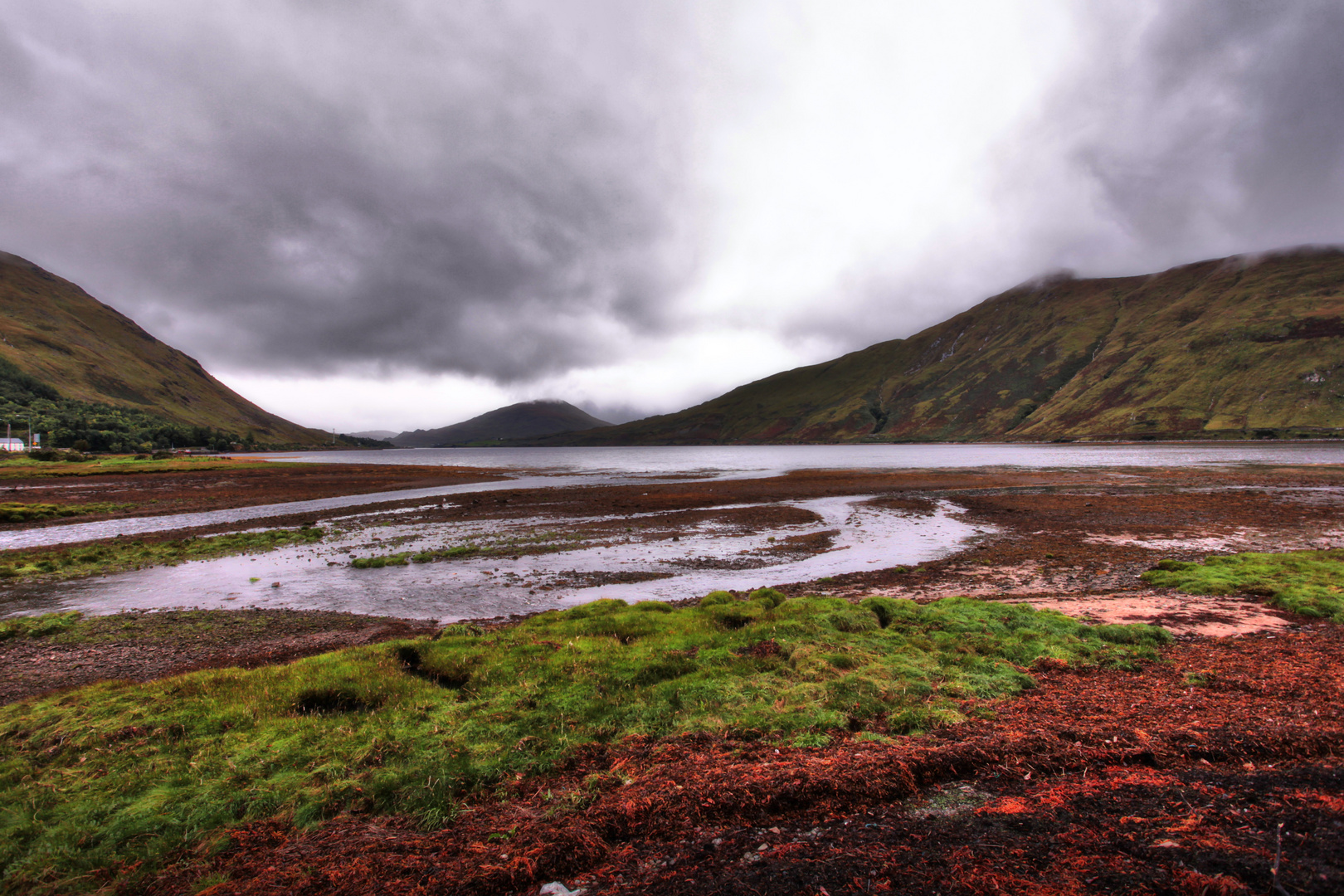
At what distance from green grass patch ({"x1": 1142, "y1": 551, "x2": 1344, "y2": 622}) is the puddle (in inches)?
384

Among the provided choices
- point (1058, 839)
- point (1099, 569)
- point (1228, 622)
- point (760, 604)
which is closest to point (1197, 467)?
point (1099, 569)

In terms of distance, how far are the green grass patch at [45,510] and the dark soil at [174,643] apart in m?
38.8

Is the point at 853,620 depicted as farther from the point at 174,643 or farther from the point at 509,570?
the point at 174,643

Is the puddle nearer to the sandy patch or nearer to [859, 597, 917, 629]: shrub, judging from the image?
[859, 597, 917, 629]: shrub

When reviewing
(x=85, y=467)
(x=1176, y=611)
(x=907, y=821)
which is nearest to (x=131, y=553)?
(x=907, y=821)

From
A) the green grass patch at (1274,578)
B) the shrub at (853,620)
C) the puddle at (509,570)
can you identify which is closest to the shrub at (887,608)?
the shrub at (853,620)

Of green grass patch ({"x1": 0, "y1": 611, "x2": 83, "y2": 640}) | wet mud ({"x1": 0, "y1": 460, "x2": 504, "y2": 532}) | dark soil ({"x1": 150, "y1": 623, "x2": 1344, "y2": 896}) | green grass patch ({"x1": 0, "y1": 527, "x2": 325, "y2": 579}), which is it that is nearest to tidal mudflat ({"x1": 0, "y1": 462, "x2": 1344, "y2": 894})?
dark soil ({"x1": 150, "y1": 623, "x2": 1344, "y2": 896})

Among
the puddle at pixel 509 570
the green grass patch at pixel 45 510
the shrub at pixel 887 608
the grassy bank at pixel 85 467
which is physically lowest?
the puddle at pixel 509 570

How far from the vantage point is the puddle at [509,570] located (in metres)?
21.0

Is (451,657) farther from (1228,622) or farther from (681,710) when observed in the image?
(1228,622)

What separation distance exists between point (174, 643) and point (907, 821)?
20926mm

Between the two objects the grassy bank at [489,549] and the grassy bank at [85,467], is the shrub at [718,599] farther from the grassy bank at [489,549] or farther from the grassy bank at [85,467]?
the grassy bank at [85,467]

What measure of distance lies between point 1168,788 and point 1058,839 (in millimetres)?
2096

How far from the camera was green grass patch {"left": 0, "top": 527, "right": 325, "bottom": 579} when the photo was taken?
82.8 feet
